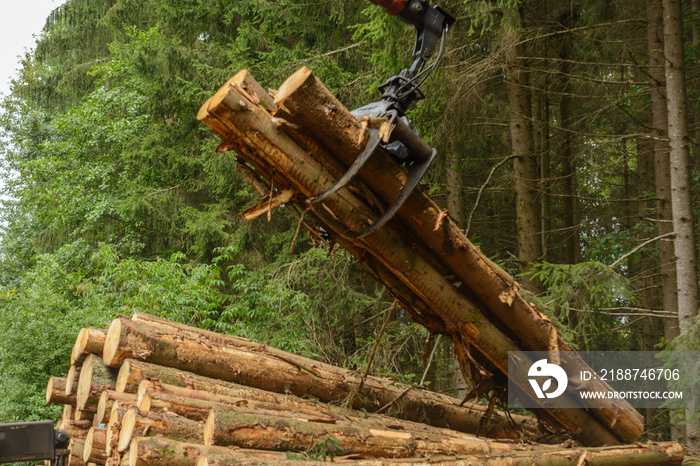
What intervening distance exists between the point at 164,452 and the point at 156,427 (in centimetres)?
36

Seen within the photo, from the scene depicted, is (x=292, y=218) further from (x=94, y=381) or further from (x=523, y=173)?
(x=94, y=381)

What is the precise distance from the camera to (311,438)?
364cm

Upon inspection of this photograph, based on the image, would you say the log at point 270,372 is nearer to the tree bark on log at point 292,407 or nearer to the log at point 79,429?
the tree bark on log at point 292,407

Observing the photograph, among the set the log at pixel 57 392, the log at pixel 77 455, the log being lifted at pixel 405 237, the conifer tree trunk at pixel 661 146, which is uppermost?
the conifer tree trunk at pixel 661 146

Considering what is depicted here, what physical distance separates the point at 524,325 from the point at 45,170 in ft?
52.4

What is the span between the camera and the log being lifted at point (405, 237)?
3.57 m

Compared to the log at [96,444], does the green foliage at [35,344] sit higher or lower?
higher

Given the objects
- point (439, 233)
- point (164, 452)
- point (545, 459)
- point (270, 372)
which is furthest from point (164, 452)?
point (545, 459)

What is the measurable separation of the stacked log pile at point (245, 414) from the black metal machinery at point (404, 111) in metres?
1.33

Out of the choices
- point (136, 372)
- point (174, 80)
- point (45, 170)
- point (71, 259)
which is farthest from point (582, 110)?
point (45, 170)

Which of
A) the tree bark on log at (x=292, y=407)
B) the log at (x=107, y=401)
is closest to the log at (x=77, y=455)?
the log at (x=107, y=401)

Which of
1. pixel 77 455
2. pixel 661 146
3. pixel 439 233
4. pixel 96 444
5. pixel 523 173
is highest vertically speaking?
pixel 661 146

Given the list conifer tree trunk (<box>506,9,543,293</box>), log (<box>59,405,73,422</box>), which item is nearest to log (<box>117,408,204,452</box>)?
log (<box>59,405,73,422</box>)

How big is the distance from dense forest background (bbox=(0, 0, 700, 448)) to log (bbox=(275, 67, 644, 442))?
68cm
